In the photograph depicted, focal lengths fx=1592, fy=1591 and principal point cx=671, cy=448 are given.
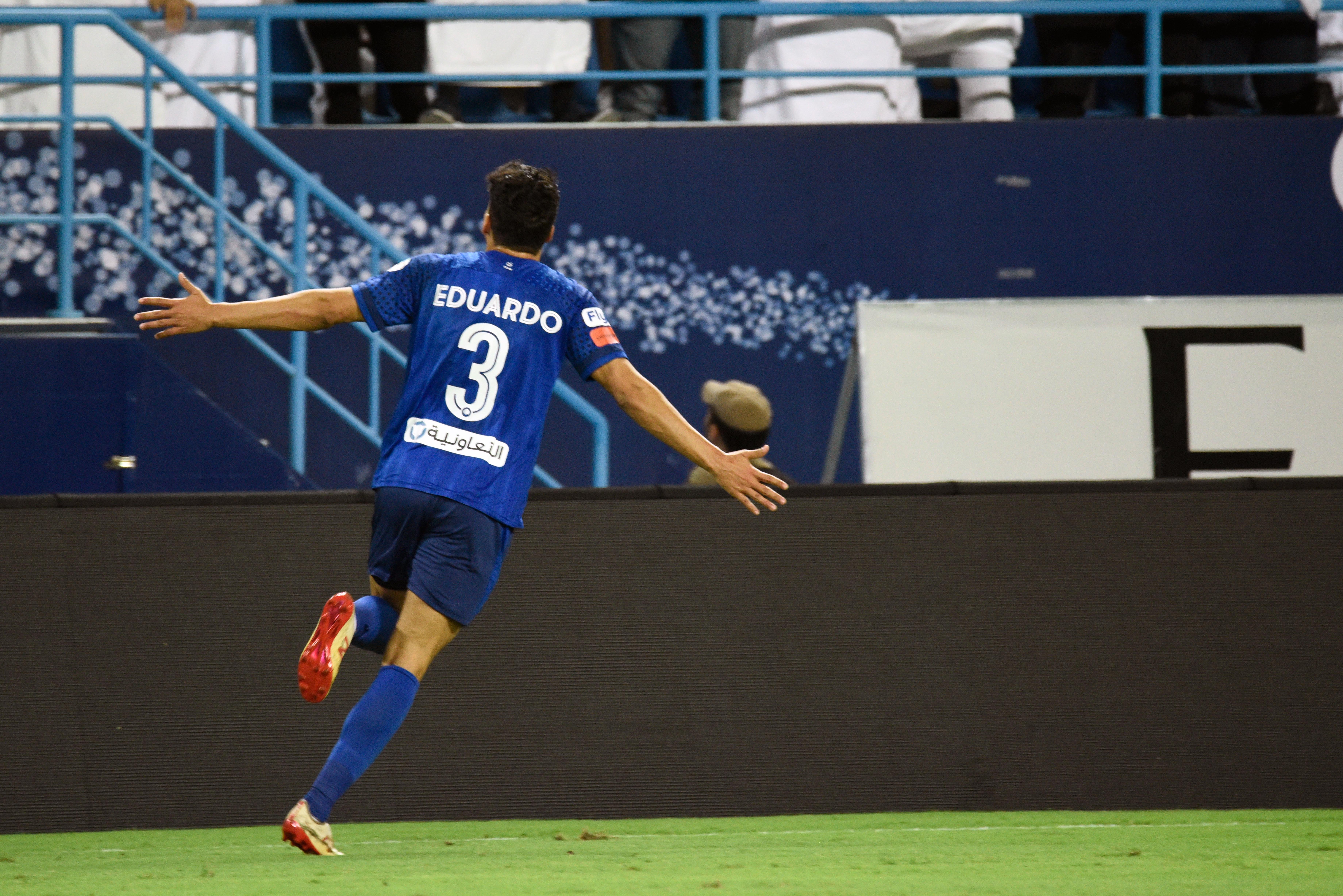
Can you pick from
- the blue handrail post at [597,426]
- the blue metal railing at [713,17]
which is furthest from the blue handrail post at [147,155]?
the blue handrail post at [597,426]

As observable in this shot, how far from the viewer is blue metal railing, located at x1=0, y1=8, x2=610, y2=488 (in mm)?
7117

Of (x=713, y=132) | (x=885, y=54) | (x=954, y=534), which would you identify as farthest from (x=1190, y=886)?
(x=885, y=54)

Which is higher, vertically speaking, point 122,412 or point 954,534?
point 122,412

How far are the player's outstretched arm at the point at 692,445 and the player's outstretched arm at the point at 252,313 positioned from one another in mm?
710

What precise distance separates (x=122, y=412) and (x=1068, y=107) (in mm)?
5660

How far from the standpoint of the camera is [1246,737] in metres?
5.54

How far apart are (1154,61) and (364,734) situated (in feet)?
21.8

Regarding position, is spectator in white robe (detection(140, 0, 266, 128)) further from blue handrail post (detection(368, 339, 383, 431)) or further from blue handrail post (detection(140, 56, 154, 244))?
blue handrail post (detection(368, 339, 383, 431))

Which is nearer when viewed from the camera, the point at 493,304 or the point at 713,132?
the point at 493,304

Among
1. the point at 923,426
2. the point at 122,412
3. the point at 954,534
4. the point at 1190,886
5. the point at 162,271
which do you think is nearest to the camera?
the point at 1190,886

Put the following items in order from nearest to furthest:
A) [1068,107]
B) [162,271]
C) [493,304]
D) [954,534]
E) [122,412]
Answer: [493,304]
[954,534]
[122,412]
[162,271]
[1068,107]

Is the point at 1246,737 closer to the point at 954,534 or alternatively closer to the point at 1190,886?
the point at 954,534

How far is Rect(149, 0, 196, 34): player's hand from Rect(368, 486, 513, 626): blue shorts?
198 inches

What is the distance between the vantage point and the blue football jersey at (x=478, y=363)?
4.03 metres
